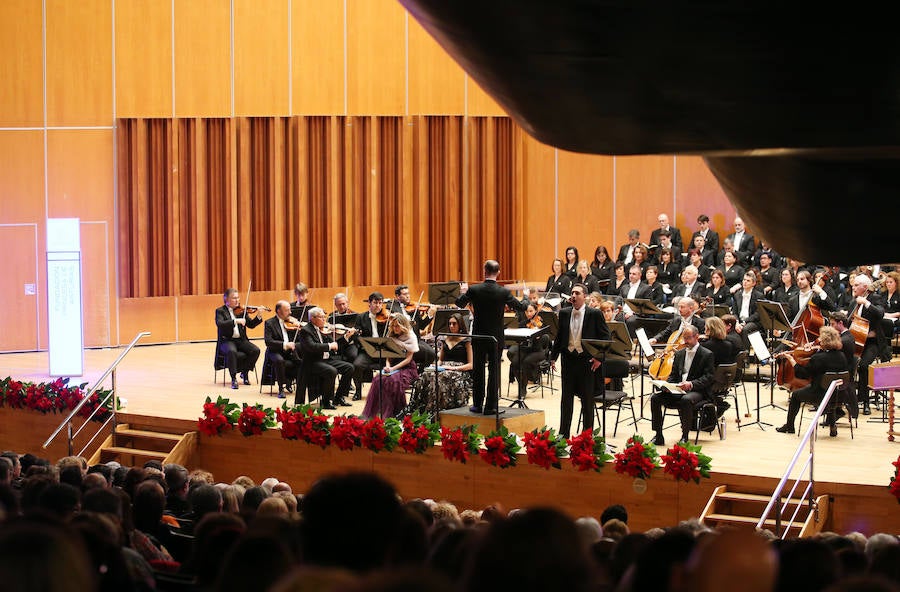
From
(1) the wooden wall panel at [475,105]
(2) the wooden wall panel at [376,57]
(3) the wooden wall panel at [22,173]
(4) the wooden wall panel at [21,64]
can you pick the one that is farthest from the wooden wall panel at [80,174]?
(1) the wooden wall panel at [475,105]

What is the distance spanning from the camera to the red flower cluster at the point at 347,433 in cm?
996

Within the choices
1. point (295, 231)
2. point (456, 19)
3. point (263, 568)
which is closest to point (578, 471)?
point (456, 19)

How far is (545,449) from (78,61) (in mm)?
10096

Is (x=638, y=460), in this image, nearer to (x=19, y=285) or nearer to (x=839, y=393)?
(x=839, y=393)

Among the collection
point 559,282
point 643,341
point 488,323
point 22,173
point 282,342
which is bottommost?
point 282,342

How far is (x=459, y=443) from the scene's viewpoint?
948 centimetres

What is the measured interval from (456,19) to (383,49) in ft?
47.3

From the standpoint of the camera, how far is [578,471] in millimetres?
9172

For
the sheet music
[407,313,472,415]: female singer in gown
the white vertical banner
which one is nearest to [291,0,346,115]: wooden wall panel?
the white vertical banner

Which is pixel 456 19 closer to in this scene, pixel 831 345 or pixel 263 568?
pixel 263 568

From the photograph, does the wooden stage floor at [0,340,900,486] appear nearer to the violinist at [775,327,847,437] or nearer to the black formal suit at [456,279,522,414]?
the violinist at [775,327,847,437]

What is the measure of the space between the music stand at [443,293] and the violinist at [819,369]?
444 cm

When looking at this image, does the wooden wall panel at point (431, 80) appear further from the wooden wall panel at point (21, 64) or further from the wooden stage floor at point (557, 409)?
the wooden wall panel at point (21, 64)

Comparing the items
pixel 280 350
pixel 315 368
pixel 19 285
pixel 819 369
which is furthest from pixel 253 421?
pixel 19 285
